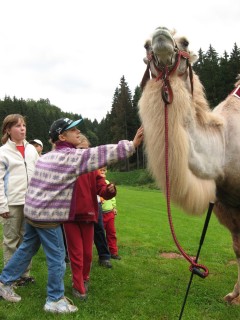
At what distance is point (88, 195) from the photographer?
456 cm

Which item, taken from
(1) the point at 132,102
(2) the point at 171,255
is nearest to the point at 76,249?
(2) the point at 171,255

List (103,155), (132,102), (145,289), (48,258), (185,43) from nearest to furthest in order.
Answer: (185,43)
(103,155)
(48,258)
(145,289)
(132,102)

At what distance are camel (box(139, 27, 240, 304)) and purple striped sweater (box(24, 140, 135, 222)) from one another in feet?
2.55

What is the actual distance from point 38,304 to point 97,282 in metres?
1.15

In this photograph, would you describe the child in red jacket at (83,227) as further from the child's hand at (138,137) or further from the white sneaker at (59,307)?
the child's hand at (138,137)

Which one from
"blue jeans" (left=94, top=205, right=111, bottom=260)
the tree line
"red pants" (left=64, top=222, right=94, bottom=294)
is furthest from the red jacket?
the tree line

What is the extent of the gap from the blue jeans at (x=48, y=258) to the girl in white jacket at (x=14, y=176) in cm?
55

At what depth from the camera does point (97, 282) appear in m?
5.11

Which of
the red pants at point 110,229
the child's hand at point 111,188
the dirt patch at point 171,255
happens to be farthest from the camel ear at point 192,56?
the dirt patch at point 171,255

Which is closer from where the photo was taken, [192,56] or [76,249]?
[192,56]

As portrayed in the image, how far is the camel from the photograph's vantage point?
3.10 m

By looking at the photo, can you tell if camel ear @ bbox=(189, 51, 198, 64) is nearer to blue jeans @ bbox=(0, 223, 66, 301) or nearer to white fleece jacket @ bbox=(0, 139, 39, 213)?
blue jeans @ bbox=(0, 223, 66, 301)

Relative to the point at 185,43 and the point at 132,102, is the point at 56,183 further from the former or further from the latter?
the point at 132,102

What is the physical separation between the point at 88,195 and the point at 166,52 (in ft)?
7.14
